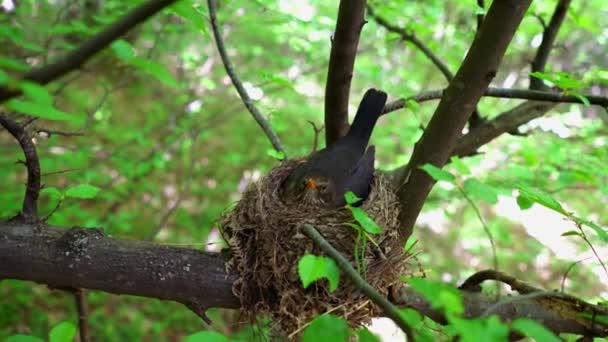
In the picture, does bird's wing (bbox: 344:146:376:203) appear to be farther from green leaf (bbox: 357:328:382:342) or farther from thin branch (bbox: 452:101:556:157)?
green leaf (bbox: 357:328:382:342)

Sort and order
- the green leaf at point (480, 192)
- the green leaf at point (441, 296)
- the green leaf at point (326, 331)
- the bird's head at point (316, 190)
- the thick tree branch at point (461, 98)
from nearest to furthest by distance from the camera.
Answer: the green leaf at point (441, 296)
the green leaf at point (326, 331)
the thick tree branch at point (461, 98)
the green leaf at point (480, 192)
the bird's head at point (316, 190)

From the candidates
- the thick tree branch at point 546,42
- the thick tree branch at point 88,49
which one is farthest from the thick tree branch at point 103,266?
the thick tree branch at point 546,42

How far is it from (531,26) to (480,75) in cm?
287

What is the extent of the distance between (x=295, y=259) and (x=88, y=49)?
1.13 meters

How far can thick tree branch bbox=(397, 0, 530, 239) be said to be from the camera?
1561 mm

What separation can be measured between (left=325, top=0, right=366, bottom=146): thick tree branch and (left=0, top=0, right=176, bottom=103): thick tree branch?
41.6 inches

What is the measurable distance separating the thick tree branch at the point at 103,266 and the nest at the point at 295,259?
0.37ft

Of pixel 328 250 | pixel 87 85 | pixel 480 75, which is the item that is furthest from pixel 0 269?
pixel 87 85

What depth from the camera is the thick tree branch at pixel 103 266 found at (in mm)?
1755

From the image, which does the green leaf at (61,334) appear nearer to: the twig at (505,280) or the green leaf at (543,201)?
the green leaf at (543,201)

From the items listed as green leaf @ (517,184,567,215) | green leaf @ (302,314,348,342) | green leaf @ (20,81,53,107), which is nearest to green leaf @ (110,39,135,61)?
green leaf @ (20,81,53,107)

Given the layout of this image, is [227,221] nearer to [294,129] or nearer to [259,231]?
[259,231]

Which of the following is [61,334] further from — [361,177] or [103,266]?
[361,177]

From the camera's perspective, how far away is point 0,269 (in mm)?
1745
